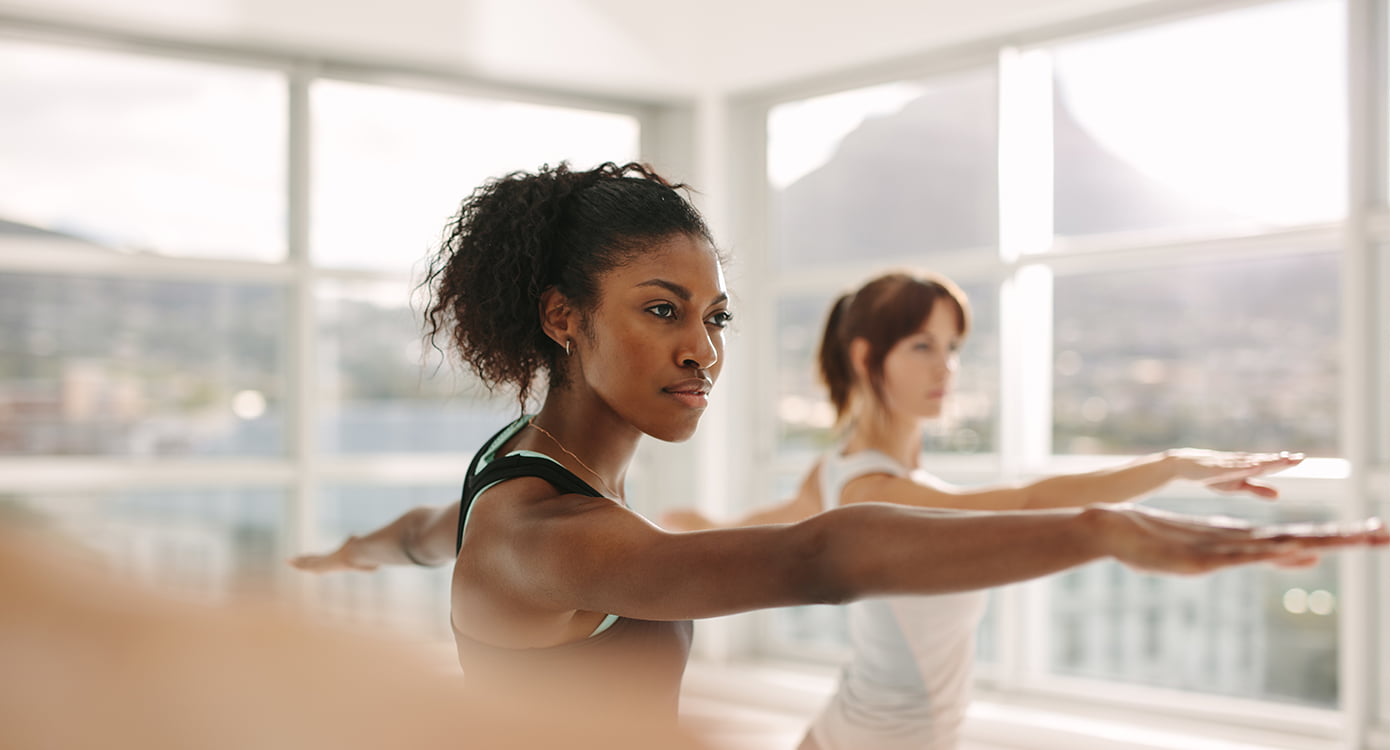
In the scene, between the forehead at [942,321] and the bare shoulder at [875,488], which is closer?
the bare shoulder at [875,488]

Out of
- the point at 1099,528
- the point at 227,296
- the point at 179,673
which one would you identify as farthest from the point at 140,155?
the point at 179,673

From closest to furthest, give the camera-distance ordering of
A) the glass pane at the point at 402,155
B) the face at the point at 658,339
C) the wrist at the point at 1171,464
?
the face at the point at 658,339 → the wrist at the point at 1171,464 → the glass pane at the point at 402,155

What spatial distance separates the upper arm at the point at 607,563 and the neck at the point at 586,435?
0.16 meters

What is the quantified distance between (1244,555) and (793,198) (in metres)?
4.17

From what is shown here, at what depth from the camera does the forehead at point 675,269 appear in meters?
1.27

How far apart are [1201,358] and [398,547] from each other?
8.86 feet

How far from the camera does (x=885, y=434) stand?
255 cm

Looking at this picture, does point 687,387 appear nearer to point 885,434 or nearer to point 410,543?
point 410,543

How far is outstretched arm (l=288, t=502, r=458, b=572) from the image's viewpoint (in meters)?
1.66

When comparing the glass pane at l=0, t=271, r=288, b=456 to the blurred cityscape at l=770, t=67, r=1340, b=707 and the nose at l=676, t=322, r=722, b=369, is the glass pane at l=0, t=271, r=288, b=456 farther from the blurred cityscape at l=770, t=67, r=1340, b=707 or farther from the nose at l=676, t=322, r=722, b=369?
the nose at l=676, t=322, r=722, b=369

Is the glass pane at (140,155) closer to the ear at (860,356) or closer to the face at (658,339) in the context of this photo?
the ear at (860,356)

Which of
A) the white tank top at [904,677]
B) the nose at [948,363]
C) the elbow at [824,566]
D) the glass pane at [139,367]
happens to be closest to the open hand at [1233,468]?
the white tank top at [904,677]

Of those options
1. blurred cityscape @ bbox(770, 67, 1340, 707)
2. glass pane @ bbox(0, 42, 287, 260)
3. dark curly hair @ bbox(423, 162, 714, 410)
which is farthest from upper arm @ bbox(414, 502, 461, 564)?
glass pane @ bbox(0, 42, 287, 260)

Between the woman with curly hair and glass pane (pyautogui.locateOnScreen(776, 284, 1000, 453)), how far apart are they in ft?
6.57
